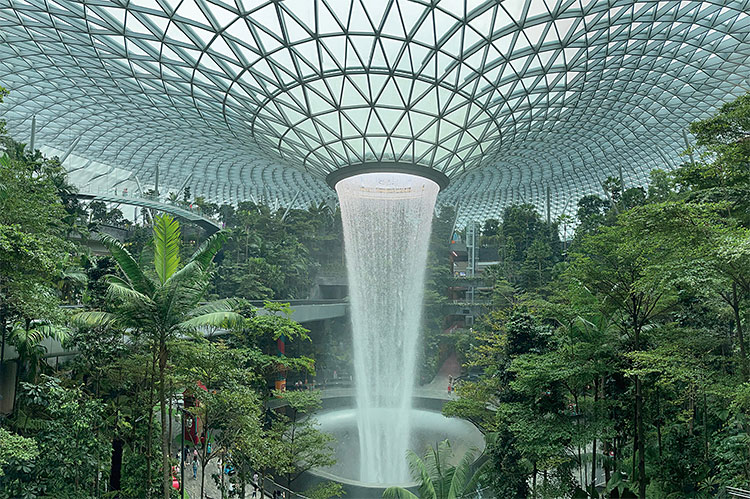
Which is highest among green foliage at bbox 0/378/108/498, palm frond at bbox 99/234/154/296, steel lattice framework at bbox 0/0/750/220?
steel lattice framework at bbox 0/0/750/220

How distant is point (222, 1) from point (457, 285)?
48.1 m

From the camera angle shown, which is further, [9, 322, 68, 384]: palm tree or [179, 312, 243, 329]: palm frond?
[9, 322, 68, 384]: palm tree

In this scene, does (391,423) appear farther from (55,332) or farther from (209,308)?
(55,332)

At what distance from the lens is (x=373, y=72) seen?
87.1ft

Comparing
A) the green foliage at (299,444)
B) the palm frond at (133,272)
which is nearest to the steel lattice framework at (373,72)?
the palm frond at (133,272)

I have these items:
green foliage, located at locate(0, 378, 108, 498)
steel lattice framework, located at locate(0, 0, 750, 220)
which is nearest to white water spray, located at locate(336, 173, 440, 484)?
steel lattice framework, located at locate(0, 0, 750, 220)

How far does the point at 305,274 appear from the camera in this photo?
5794cm

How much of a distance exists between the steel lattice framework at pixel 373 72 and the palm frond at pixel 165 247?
14.9 meters

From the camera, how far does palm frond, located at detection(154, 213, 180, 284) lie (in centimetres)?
1247

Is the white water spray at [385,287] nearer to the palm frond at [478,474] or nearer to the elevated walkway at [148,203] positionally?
the palm frond at [478,474]

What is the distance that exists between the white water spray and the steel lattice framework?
13.3 feet

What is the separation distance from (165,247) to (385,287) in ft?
109

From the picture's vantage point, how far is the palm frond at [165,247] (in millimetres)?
12469

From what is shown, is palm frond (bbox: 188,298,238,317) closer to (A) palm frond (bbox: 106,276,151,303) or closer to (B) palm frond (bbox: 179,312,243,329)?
(B) palm frond (bbox: 179,312,243,329)
